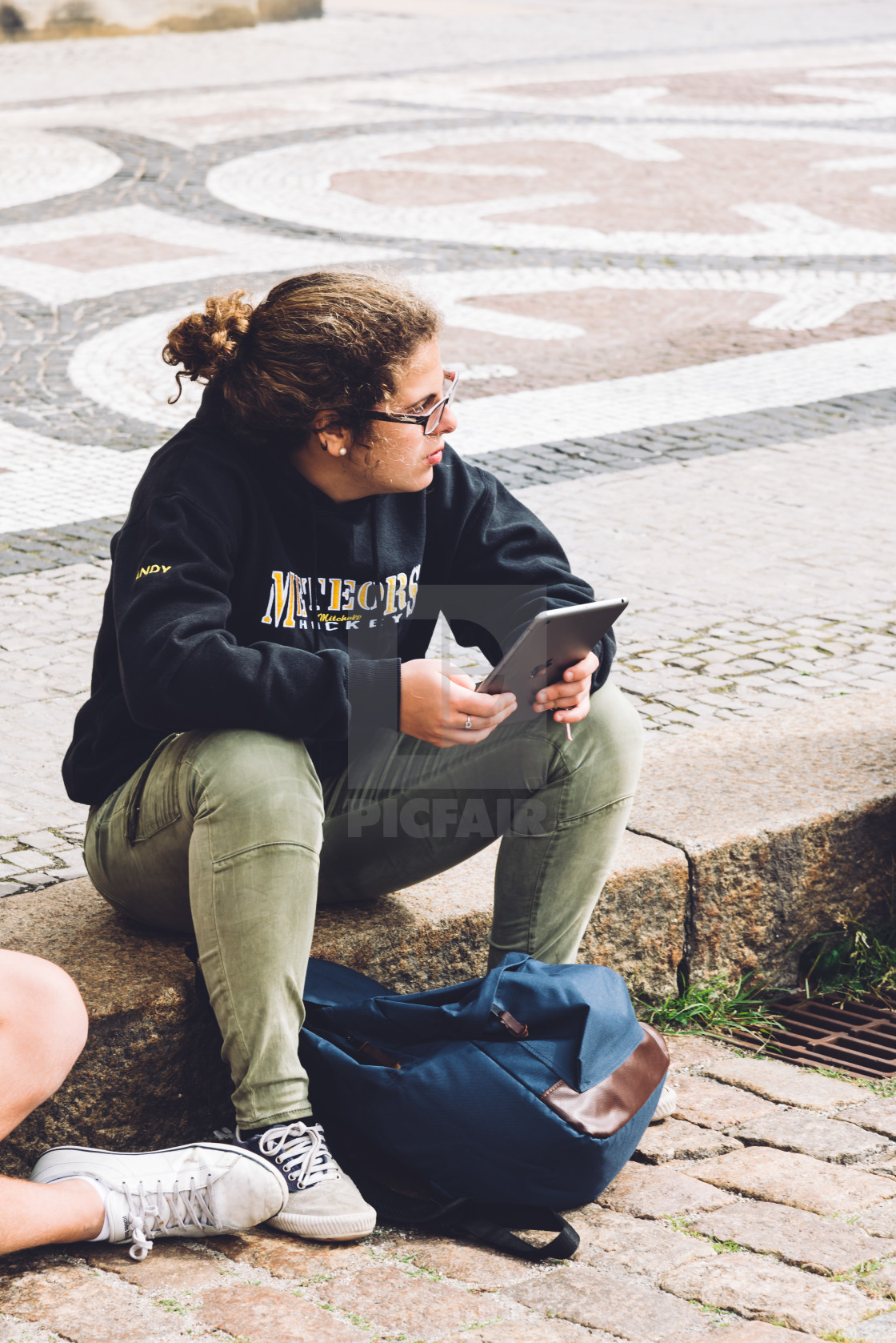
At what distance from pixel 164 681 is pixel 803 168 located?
12.1 metres

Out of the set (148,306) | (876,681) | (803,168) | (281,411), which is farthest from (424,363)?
(803,168)

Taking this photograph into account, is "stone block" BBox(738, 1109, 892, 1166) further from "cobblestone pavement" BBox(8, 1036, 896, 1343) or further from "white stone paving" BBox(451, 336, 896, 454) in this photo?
"white stone paving" BBox(451, 336, 896, 454)

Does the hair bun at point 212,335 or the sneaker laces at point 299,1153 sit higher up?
the hair bun at point 212,335

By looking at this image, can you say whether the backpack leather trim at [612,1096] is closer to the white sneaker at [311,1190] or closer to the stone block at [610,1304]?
the stone block at [610,1304]

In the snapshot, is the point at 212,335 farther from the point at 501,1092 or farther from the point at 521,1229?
the point at 521,1229

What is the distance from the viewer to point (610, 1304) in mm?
2088

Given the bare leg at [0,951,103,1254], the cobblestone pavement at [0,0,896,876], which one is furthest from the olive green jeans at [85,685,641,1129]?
the cobblestone pavement at [0,0,896,876]

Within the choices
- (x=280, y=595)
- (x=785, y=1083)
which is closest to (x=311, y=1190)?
(x=280, y=595)

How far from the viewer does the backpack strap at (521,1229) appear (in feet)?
7.30

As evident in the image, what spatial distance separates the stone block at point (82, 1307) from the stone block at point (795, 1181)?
0.84m

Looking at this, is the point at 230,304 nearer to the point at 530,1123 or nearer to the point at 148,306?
the point at 530,1123

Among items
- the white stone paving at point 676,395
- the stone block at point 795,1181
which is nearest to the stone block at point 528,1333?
the stone block at point 795,1181

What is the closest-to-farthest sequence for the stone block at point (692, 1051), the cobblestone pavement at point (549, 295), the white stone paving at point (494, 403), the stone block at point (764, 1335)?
the stone block at point (764, 1335), the stone block at point (692, 1051), the cobblestone pavement at point (549, 295), the white stone paving at point (494, 403)

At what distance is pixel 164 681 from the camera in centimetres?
225
